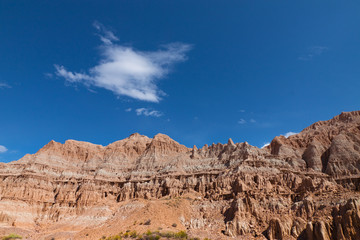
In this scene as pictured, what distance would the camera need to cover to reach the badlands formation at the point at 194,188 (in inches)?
1914

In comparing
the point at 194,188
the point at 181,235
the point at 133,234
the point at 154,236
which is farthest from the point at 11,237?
the point at 194,188

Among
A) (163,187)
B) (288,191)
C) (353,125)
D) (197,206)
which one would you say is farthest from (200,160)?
(353,125)

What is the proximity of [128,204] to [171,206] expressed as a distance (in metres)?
14.4

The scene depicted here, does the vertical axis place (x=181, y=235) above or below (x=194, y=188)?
below

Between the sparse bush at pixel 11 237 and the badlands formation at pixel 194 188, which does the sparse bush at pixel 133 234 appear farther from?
the sparse bush at pixel 11 237

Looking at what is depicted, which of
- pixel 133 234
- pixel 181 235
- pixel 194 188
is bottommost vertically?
pixel 181 235

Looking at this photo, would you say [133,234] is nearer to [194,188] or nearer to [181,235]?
[181,235]

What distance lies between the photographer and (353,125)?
79062 mm

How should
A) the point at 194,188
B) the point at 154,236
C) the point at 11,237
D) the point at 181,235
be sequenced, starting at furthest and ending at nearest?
the point at 194,188, the point at 11,237, the point at 181,235, the point at 154,236

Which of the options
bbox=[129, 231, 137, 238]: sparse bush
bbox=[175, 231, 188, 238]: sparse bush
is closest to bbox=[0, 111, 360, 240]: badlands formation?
bbox=[175, 231, 188, 238]: sparse bush

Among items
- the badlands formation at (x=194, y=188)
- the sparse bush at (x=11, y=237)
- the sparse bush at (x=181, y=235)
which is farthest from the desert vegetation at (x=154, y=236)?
the sparse bush at (x=11, y=237)

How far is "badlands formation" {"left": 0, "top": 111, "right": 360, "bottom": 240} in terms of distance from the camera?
4862 cm

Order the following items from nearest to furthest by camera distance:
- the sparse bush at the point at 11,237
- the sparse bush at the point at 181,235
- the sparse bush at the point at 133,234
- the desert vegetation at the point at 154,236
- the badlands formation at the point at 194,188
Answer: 1. the desert vegetation at the point at 154,236
2. the sparse bush at the point at 181,235
3. the sparse bush at the point at 133,234
4. the badlands formation at the point at 194,188
5. the sparse bush at the point at 11,237

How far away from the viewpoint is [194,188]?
237 feet
